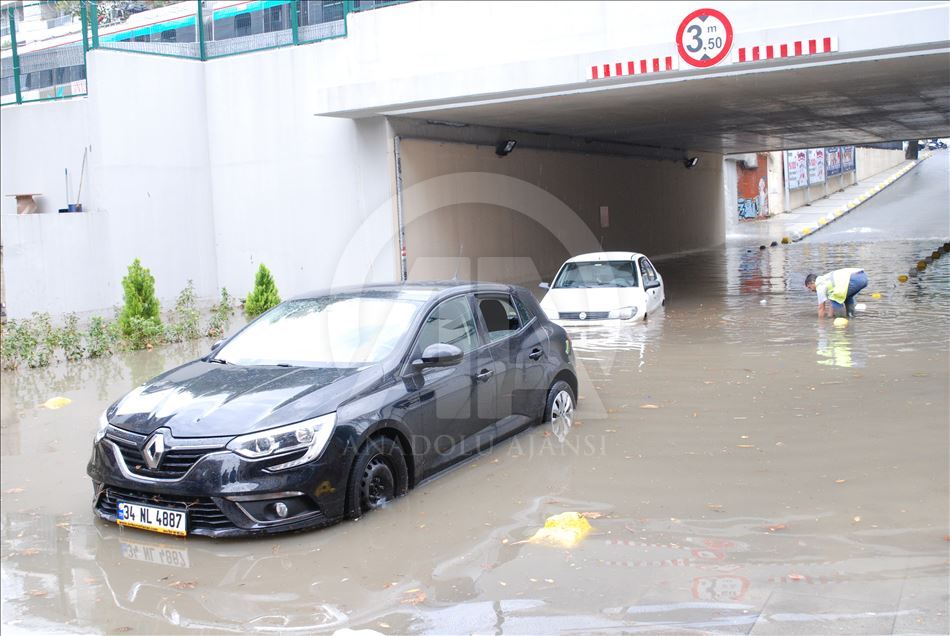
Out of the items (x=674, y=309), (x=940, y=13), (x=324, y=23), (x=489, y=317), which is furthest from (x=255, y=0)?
(x=489, y=317)

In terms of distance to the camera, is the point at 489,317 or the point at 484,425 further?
the point at 489,317

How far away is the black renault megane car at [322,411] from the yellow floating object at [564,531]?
1036 mm

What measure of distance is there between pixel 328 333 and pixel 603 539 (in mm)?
2564

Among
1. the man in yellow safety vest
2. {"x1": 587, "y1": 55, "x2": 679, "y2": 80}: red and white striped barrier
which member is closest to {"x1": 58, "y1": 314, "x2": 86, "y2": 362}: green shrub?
{"x1": 587, "y1": 55, "x2": 679, "y2": 80}: red and white striped barrier

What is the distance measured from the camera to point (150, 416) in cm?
580

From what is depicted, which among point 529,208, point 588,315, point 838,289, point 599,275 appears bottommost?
point 588,315

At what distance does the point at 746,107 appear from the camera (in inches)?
846

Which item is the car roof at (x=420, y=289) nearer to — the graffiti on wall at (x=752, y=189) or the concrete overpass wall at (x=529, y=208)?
the concrete overpass wall at (x=529, y=208)

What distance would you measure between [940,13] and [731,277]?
38.1ft

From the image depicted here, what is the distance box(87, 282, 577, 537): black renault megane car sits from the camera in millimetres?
5461

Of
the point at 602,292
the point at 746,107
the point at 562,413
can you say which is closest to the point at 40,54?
the point at 602,292

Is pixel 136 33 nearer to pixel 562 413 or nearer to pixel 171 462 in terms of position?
pixel 562 413

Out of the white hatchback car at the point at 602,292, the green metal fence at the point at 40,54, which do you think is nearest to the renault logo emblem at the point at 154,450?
the white hatchback car at the point at 602,292

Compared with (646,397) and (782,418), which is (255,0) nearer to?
(646,397)
